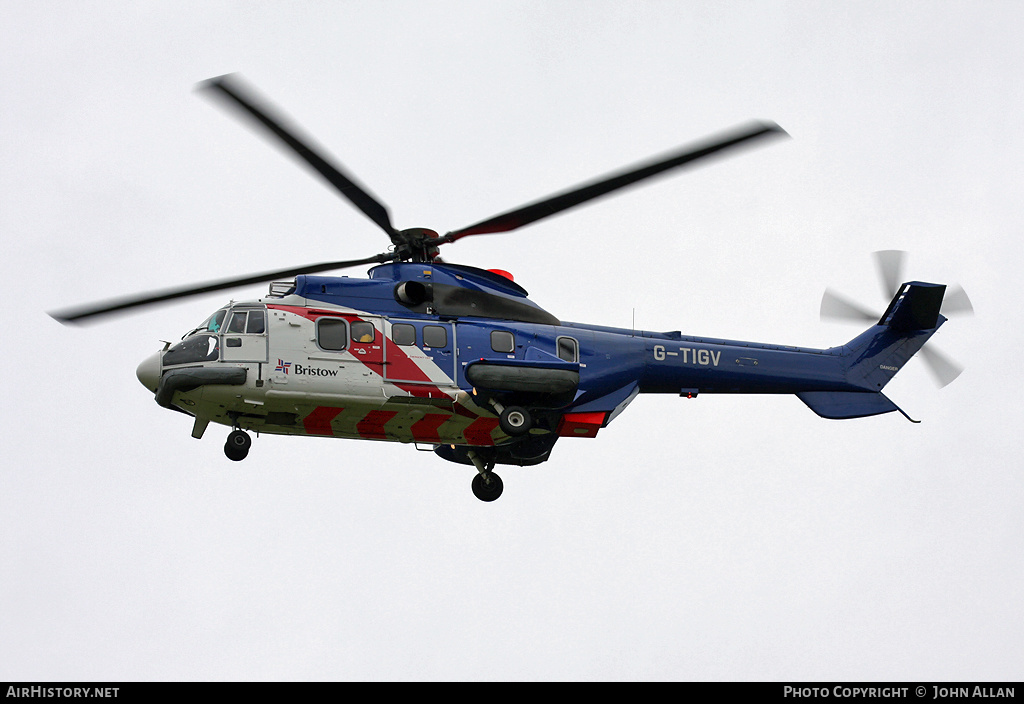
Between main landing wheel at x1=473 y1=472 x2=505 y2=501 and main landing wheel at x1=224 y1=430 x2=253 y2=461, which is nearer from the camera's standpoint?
main landing wheel at x1=224 y1=430 x2=253 y2=461

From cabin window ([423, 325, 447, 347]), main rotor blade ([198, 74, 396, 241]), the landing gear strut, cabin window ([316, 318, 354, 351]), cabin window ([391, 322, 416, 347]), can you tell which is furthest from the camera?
the landing gear strut

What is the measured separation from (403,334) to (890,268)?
10.2 meters

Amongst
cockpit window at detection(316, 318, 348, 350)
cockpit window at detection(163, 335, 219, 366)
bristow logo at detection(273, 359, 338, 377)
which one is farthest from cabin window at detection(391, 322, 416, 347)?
cockpit window at detection(163, 335, 219, 366)

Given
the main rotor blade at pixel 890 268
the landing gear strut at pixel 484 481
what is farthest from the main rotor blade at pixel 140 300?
the main rotor blade at pixel 890 268

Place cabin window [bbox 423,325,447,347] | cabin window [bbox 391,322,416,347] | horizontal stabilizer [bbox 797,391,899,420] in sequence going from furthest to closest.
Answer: horizontal stabilizer [bbox 797,391,899,420] → cabin window [bbox 423,325,447,347] → cabin window [bbox 391,322,416,347]

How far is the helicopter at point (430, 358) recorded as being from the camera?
69.7 feet

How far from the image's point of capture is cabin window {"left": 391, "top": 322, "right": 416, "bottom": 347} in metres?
22.2

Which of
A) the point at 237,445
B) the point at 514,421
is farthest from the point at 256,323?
the point at 514,421

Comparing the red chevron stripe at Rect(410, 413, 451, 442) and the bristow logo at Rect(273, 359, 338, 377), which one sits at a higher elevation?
the bristow logo at Rect(273, 359, 338, 377)

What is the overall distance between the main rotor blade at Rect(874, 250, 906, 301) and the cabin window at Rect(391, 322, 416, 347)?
31.8ft

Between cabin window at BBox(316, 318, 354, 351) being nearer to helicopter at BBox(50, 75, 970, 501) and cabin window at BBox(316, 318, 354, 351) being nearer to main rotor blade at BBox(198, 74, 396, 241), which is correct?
helicopter at BBox(50, 75, 970, 501)

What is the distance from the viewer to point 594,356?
23562 millimetres
